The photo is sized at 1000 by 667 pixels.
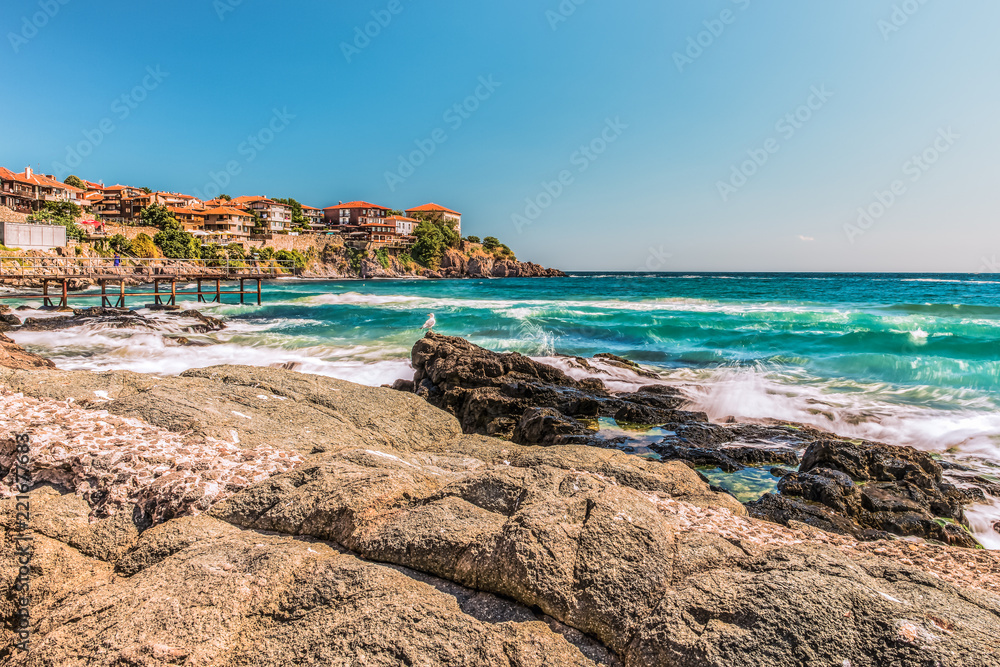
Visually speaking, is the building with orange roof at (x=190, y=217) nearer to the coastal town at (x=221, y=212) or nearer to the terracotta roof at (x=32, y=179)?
the coastal town at (x=221, y=212)

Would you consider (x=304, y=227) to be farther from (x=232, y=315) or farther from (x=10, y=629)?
(x=10, y=629)

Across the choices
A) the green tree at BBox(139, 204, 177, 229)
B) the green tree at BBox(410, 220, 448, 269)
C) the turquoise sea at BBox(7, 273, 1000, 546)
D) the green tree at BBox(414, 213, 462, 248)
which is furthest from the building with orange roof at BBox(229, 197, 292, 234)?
the turquoise sea at BBox(7, 273, 1000, 546)

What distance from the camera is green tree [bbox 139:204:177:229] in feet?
256

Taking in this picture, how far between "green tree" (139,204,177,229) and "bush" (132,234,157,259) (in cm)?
923

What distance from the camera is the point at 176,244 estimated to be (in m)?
73.8

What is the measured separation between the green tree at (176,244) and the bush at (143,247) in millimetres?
2230

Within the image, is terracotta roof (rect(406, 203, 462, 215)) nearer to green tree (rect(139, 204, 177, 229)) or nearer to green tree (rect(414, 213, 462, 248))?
green tree (rect(414, 213, 462, 248))

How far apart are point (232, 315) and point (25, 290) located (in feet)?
97.1

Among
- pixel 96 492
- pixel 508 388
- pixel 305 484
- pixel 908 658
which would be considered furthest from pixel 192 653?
pixel 508 388

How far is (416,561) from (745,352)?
1765 centimetres

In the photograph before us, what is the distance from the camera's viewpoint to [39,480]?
3.74m

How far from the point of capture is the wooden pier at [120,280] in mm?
29188

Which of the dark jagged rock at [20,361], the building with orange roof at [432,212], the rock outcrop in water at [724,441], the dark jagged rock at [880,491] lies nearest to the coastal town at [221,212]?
the building with orange roof at [432,212]

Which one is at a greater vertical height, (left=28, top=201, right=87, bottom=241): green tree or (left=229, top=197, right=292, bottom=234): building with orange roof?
(left=229, top=197, right=292, bottom=234): building with orange roof
